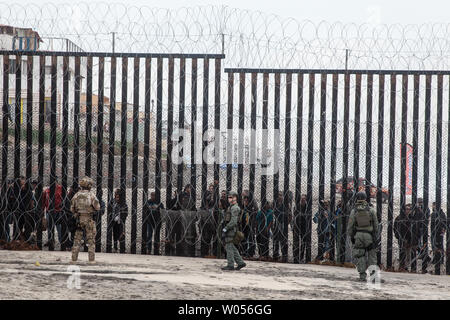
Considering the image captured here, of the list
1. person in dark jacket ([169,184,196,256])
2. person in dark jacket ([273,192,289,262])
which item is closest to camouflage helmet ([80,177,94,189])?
person in dark jacket ([169,184,196,256])

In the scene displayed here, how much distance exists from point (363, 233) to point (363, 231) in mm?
42

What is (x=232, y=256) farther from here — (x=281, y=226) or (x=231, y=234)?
(x=281, y=226)

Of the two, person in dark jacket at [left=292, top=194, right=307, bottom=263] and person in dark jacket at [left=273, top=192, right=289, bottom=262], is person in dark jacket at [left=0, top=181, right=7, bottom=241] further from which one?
person in dark jacket at [left=292, top=194, right=307, bottom=263]

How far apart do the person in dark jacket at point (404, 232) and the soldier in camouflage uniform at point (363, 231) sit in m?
1.11

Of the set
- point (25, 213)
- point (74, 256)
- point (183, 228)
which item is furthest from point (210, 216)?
point (25, 213)

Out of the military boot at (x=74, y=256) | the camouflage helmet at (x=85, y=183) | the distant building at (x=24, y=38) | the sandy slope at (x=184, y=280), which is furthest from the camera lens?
the distant building at (x=24, y=38)

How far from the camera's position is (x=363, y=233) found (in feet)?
26.8

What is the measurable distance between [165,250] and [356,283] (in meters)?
3.50

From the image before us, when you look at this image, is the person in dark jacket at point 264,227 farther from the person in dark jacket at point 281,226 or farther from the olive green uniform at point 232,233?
A: the olive green uniform at point 232,233

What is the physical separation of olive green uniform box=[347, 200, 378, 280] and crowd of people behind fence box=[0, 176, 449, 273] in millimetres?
985

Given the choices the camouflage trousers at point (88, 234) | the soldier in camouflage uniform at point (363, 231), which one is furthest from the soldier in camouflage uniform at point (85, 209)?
the soldier in camouflage uniform at point (363, 231)

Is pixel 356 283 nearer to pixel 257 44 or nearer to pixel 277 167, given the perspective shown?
pixel 277 167

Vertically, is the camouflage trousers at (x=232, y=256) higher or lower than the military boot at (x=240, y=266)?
higher

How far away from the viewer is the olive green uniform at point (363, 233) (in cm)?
813
